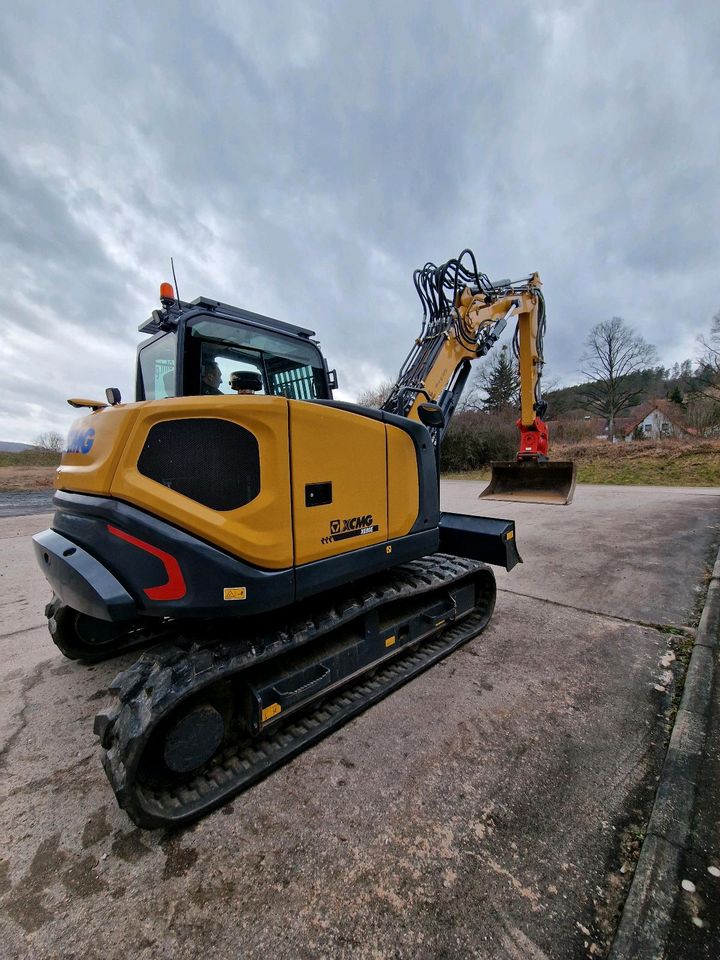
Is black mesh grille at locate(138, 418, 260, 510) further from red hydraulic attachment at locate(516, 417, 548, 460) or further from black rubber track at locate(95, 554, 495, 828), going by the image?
red hydraulic attachment at locate(516, 417, 548, 460)

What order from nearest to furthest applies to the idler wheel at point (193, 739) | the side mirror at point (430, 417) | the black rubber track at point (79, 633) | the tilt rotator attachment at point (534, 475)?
the idler wheel at point (193, 739) < the black rubber track at point (79, 633) < the side mirror at point (430, 417) < the tilt rotator attachment at point (534, 475)

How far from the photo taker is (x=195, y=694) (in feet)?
5.92

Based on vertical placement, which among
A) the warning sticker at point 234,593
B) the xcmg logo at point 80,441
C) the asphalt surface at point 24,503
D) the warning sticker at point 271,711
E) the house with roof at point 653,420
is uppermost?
the house with roof at point 653,420

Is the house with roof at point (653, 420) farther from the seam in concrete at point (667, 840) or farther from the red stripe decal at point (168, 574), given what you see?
the red stripe decal at point (168, 574)

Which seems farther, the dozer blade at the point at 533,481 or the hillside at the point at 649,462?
the hillside at the point at 649,462

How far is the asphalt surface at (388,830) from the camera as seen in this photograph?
1305mm

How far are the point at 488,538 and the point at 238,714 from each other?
2.34 meters

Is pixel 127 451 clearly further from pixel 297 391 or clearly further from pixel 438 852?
pixel 438 852

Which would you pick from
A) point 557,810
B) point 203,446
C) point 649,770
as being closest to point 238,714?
point 203,446

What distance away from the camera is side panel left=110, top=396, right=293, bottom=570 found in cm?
175

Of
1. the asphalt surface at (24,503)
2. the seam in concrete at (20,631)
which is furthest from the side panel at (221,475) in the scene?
the asphalt surface at (24,503)

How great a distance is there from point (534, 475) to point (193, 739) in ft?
25.5

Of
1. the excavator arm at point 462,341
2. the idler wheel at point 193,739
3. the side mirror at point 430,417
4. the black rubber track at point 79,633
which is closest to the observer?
the idler wheel at point 193,739

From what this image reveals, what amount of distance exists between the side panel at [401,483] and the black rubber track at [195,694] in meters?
0.42
